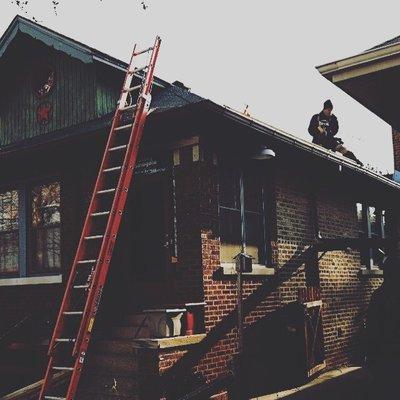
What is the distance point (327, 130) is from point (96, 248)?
7089 millimetres

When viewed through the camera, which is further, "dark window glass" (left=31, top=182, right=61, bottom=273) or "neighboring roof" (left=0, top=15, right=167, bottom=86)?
"neighboring roof" (left=0, top=15, right=167, bottom=86)

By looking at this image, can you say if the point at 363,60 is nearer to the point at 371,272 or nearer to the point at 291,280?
the point at 291,280

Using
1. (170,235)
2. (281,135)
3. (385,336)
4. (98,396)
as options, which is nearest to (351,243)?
(281,135)

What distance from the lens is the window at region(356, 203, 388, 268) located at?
1295 cm

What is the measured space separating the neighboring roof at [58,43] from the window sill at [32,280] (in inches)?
157

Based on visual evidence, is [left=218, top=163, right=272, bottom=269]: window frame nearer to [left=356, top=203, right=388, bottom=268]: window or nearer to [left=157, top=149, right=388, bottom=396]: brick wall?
[left=157, top=149, right=388, bottom=396]: brick wall

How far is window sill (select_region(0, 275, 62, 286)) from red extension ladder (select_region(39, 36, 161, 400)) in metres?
0.66

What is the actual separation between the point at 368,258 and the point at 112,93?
7300 mm

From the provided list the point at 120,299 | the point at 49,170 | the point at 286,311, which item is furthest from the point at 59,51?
the point at 286,311

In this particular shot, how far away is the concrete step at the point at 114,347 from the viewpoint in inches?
293

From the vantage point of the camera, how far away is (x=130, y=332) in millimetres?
7871

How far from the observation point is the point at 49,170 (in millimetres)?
9672

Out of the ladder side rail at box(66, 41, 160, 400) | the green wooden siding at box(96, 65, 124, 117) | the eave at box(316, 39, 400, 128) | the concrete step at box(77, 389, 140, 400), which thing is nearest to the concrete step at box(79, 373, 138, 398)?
the concrete step at box(77, 389, 140, 400)

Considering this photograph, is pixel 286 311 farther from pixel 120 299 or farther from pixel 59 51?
pixel 59 51
